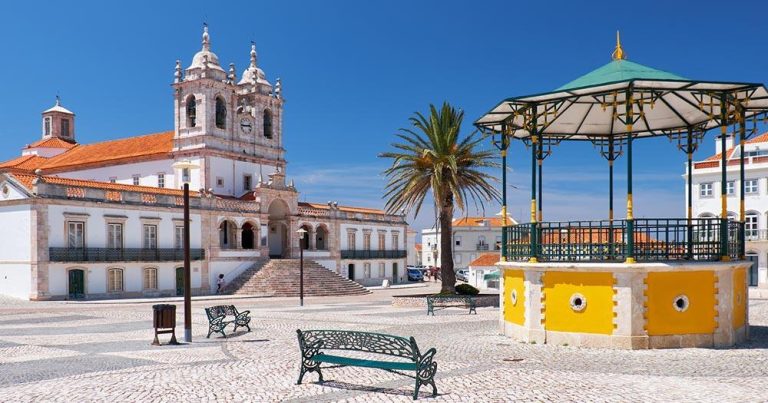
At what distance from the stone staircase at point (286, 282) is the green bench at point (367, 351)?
106 ft

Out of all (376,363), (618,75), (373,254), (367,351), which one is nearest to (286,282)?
(373,254)

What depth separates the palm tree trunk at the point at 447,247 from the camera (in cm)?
3067

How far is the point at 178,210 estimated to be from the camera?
43219mm

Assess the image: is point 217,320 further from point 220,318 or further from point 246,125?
point 246,125

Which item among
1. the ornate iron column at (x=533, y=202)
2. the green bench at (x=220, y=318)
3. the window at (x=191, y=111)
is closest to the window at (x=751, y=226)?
the window at (x=191, y=111)

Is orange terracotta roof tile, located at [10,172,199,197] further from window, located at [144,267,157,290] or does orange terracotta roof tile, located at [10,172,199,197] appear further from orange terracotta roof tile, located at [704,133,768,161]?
orange terracotta roof tile, located at [704,133,768,161]

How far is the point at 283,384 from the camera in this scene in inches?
452

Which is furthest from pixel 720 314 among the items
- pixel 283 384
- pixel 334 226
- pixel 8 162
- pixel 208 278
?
pixel 8 162

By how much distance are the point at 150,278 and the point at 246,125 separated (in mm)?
16638

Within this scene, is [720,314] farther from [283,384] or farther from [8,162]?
[8,162]

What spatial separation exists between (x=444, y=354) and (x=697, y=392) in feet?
16.5

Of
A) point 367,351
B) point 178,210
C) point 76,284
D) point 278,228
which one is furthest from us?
point 278,228

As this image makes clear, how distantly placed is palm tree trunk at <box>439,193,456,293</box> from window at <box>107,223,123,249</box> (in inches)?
720

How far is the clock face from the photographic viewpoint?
5441cm
